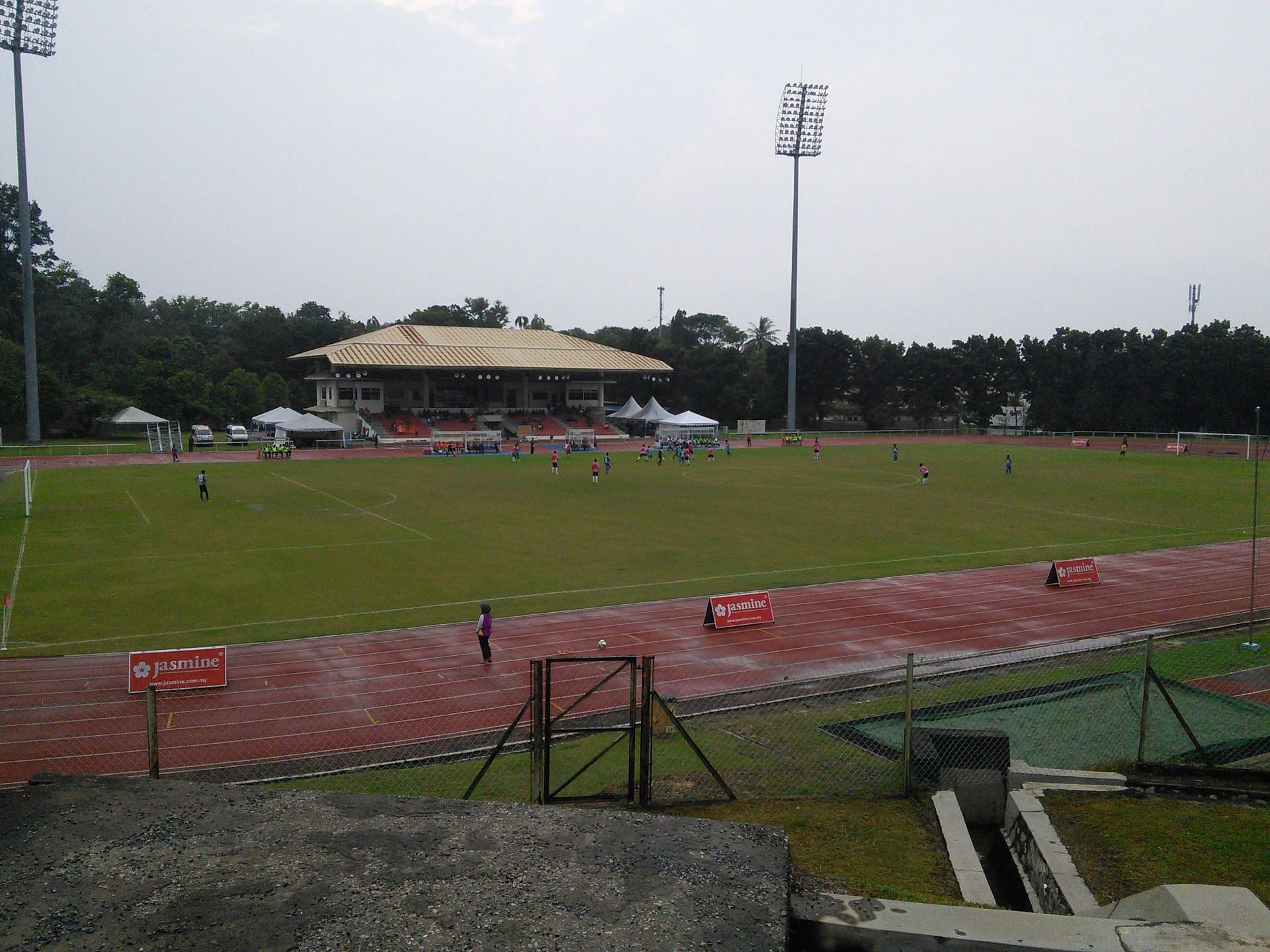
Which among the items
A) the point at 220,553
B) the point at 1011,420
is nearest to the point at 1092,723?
the point at 220,553

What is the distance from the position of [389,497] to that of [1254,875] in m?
33.1

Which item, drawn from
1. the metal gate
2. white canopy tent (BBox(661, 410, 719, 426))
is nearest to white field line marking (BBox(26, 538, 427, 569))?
the metal gate

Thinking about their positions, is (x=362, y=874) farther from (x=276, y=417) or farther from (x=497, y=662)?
(x=276, y=417)

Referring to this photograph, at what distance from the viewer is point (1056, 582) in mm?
20328

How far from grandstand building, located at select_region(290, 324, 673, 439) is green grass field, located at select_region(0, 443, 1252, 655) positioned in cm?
2595

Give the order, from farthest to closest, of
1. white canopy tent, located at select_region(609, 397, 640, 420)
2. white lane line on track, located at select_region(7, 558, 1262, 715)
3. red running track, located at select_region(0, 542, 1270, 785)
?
white canopy tent, located at select_region(609, 397, 640, 420), white lane line on track, located at select_region(7, 558, 1262, 715), red running track, located at select_region(0, 542, 1270, 785)

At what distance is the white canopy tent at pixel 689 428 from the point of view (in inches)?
2736

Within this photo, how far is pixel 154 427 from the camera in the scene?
70.8m

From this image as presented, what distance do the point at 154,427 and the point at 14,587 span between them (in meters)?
57.4

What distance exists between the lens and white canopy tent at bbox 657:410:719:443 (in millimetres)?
69500

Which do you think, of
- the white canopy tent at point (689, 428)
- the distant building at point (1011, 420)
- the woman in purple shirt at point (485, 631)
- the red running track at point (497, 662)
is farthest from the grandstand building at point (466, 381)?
the woman in purple shirt at point (485, 631)

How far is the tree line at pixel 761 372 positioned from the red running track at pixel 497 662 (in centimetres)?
6108

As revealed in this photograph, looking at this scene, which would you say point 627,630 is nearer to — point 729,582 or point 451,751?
point 729,582

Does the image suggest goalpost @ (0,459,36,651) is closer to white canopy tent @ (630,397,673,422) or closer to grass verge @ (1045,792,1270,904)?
grass verge @ (1045,792,1270,904)
